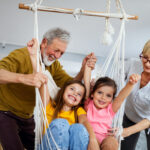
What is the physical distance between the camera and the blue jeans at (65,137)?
2.67 ft

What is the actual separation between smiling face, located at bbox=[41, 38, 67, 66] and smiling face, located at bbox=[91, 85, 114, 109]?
35 centimetres

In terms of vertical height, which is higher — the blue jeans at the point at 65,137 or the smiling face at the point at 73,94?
the smiling face at the point at 73,94

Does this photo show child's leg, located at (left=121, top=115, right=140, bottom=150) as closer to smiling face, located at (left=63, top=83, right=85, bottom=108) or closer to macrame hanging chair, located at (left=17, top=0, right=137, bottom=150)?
macrame hanging chair, located at (left=17, top=0, right=137, bottom=150)

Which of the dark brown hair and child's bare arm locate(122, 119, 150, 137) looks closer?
child's bare arm locate(122, 119, 150, 137)

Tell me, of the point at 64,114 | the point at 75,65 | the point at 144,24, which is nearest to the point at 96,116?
the point at 64,114

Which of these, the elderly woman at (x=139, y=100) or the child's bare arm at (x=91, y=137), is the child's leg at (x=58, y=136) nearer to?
the child's bare arm at (x=91, y=137)

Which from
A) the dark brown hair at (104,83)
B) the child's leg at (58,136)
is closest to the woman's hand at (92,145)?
the child's leg at (58,136)

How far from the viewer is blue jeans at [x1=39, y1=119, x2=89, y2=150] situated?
32.1 inches

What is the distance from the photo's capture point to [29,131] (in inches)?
47.6

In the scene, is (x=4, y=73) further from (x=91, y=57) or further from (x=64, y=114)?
(x=91, y=57)

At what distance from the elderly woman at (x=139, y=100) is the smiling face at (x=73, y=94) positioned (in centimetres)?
35

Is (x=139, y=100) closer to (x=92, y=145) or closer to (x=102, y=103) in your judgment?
(x=102, y=103)

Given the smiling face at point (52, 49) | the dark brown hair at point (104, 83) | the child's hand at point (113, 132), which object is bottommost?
the child's hand at point (113, 132)

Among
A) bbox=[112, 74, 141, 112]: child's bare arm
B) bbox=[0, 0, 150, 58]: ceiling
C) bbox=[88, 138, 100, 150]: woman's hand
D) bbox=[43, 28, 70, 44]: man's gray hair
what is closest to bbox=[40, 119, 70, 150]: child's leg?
bbox=[88, 138, 100, 150]: woman's hand
